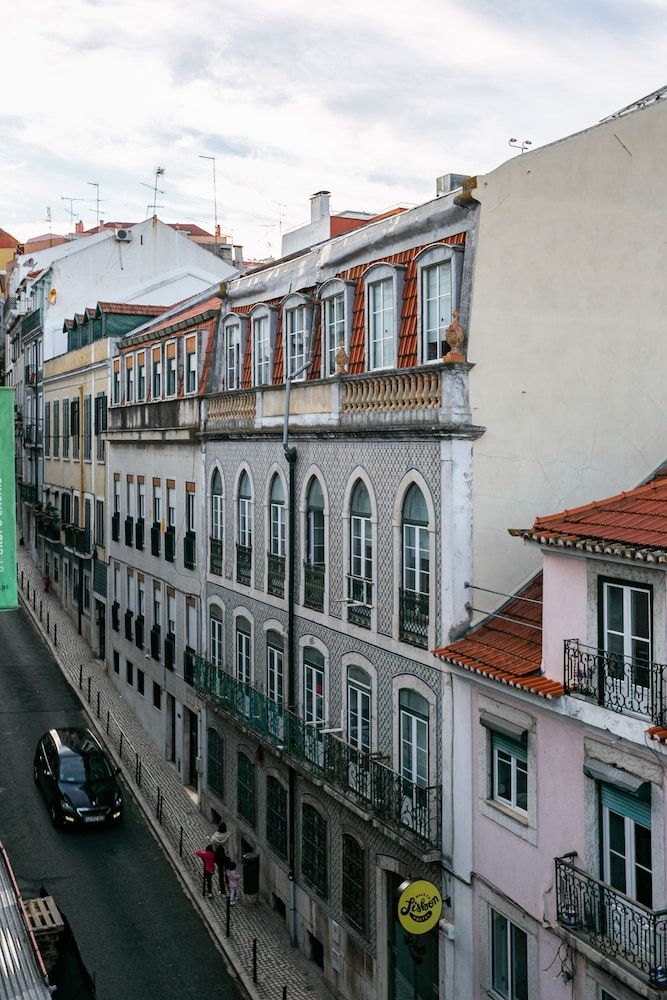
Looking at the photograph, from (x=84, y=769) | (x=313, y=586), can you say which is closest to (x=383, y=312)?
(x=313, y=586)

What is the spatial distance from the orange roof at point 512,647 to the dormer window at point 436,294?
4.45 m

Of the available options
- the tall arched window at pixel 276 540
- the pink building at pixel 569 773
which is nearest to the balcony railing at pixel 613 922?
the pink building at pixel 569 773

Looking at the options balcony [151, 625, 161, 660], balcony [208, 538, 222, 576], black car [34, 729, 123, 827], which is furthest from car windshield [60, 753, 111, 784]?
balcony [208, 538, 222, 576]

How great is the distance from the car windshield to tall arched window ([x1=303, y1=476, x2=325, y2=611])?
32.3 feet

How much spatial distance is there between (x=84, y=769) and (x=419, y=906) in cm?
1474

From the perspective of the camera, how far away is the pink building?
13.0 meters

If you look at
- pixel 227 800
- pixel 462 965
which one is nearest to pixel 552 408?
pixel 462 965

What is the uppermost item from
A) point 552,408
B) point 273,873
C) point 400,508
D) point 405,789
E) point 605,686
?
point 552,408

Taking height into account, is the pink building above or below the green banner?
below

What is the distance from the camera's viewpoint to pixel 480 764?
1650 centimetres

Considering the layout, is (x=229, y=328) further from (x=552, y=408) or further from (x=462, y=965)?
(x=462, y=965)

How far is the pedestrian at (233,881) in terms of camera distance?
24.0m

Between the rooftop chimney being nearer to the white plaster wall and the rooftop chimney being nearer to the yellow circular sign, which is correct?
the white plaster wall

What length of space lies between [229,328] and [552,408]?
1149 centimetres
